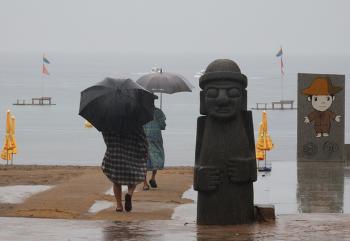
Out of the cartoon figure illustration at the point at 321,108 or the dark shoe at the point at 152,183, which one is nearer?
the dark shoe at the point at 152,183

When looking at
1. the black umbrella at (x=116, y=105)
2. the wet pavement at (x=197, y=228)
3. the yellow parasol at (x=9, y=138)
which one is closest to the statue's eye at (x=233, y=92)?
the wet pavement at (x=197, y=228)

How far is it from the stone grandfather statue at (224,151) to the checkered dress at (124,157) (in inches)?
87.2

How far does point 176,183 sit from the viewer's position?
763 inches

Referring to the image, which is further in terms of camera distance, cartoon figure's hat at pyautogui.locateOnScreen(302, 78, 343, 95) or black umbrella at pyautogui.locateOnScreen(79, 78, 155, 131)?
cartoon figure's hat at pyautogui.locateOnScreen(302, 78, 343, 95)

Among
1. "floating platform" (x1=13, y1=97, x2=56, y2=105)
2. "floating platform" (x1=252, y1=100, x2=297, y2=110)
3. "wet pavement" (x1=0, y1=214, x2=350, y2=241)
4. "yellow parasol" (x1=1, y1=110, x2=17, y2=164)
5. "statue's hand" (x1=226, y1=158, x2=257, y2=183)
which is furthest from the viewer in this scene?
"floating platform" (x1=13, y1=97, x2=56, y2=105)

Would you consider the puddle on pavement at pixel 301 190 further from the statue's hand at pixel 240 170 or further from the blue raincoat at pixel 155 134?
the statue's hand at pixel 240 170

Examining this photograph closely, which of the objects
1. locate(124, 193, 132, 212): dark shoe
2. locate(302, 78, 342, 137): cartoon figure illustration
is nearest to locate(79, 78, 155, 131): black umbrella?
locate(124, 193, 132, 212): dark shoe

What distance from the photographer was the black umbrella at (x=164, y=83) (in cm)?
1922

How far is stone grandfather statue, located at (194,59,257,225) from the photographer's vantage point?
42.1 ft

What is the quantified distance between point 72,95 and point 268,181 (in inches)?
4884

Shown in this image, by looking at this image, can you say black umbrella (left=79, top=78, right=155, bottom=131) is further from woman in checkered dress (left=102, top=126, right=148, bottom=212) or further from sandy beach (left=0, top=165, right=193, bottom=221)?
sandy beach (left=0, top=165, right=193, bottom=221)

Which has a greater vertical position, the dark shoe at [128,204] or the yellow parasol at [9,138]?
the yellow parasol at [9,138]

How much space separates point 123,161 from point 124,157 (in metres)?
0.06

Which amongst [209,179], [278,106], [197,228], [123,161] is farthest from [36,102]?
[197,228]
